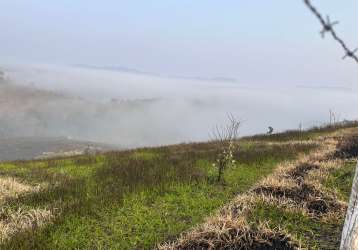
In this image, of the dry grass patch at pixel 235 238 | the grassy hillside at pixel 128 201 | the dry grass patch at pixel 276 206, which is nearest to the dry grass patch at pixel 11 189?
the grassy hillside at pixel 128 201

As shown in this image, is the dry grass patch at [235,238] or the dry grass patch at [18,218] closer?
the dry grass patch at [235,238]

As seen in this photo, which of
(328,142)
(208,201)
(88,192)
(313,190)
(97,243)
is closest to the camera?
(97,243)

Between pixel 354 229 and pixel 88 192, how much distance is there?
985 centimetres

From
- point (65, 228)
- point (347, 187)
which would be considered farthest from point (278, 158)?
point (65, 228)

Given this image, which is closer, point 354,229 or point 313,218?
point 354,229

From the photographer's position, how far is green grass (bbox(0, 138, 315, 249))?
32.2 feet

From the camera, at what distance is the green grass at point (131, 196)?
9828 millimetres

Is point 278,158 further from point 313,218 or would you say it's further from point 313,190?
point 313,218

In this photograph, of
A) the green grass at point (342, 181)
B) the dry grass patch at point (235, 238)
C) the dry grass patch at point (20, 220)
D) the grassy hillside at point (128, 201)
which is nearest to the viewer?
the dry grass patch at point (235, 238)

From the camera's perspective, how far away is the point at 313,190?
37.9ft

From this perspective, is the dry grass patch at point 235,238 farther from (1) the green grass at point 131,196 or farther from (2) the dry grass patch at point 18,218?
(2) the dry grass patch at point 18,218

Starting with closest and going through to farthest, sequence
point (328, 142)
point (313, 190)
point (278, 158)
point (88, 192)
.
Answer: point (313, 190), point (88, 192), point (278, 158), point (328, 142)

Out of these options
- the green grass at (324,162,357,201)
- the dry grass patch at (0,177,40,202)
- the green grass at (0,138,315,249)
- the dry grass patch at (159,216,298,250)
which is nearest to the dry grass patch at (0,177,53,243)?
the dry grass patch at (0,177,40,202)

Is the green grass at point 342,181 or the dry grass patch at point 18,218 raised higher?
the green grass at point 342,181
